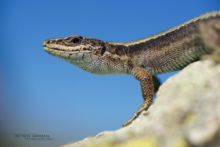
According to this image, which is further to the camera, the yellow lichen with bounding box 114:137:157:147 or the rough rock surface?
the yellow lichen with bounding box 114:137:157:147

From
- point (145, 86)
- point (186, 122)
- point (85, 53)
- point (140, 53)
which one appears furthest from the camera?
point (85, 53)

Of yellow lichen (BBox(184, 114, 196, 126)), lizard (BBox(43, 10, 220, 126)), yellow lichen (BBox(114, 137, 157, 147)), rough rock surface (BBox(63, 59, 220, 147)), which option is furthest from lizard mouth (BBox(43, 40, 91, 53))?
yellow lichen (BBox(184, 114, 196, 126))

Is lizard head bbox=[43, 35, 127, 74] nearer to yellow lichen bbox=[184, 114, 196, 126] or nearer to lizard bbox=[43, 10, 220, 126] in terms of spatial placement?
lizard bbox=[43, 10, 220, 126]

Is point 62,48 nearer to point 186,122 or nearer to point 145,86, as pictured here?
point 145,86

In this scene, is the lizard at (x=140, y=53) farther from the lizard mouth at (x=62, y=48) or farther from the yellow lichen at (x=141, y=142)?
the yellow lichen at (x=141, y=142)

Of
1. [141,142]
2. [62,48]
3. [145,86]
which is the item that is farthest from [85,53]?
[141,142]

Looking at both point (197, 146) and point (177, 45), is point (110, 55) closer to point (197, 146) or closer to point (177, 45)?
point (177, 45)

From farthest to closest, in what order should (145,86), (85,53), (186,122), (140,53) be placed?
(85,53), (140,53), (145,86), (186,122)
